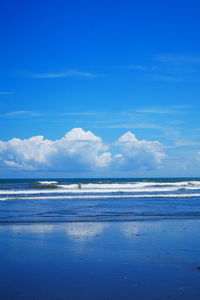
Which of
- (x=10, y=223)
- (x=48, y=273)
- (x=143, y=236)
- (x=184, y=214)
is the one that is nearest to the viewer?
(x=48, y=273)

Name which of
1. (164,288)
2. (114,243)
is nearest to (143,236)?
(114,243)

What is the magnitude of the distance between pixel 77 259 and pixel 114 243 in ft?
7.42

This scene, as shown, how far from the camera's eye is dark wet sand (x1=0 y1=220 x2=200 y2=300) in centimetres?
664

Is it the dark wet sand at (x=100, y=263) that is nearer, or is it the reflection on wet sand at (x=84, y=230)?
the dark wet sand at (x=100, y=263)

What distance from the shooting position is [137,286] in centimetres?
695

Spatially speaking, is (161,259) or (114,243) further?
(114,243)

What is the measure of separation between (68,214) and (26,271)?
11.6m

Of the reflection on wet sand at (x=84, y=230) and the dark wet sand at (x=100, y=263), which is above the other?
the reflection on wet sand at (x=84, y=230)

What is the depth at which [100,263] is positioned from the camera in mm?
8680

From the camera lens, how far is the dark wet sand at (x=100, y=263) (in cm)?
664

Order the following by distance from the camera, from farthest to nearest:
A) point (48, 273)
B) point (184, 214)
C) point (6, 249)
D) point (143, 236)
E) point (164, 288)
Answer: point (184, 214), point (143, 236), point (6, 249), point (48, 273), point (164, 288)

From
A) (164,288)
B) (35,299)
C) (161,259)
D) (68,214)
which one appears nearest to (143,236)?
(161,259)

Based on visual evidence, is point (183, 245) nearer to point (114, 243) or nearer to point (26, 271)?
point (114, 243)

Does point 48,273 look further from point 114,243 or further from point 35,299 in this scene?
point 114,243
